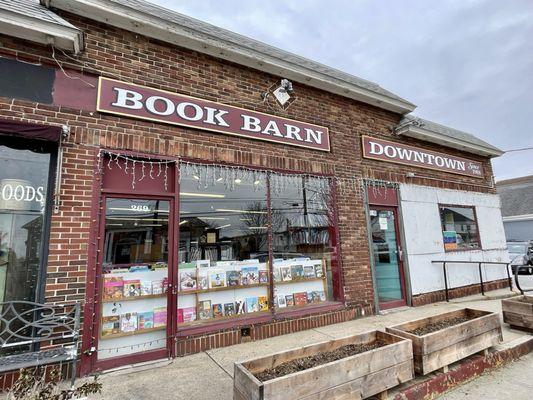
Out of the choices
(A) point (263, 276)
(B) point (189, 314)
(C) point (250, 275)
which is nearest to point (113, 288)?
(B) point (189, 314)

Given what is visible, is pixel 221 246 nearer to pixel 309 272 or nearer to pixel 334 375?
pixel 309 272

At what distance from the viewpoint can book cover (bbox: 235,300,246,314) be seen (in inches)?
209

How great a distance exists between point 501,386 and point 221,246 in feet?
14.2

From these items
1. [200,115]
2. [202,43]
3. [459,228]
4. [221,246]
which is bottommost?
[221,246]

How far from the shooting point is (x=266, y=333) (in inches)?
209

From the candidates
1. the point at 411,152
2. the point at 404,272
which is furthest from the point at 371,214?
the point at 411,152

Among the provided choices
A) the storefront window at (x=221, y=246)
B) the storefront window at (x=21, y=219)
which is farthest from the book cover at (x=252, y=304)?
the storefront window at (x=21, y=219)

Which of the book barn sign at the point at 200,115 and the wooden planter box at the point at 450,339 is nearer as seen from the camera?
the wooden planter box at the point at 450,339

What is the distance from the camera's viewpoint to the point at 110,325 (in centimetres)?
432

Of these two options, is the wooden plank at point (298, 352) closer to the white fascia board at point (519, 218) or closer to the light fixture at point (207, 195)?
the light fixture at point (207, 195)

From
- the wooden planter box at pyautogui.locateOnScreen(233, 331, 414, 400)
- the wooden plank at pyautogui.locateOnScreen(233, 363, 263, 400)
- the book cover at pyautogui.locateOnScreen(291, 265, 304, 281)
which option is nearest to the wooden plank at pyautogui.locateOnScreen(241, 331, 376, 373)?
the wooden planter box at pyautogui.locateOnScreen(233, 331, 414, 400)

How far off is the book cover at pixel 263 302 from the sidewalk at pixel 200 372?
535 millimetres

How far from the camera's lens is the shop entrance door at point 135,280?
4305 millimetres

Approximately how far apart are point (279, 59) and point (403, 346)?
204 inches
